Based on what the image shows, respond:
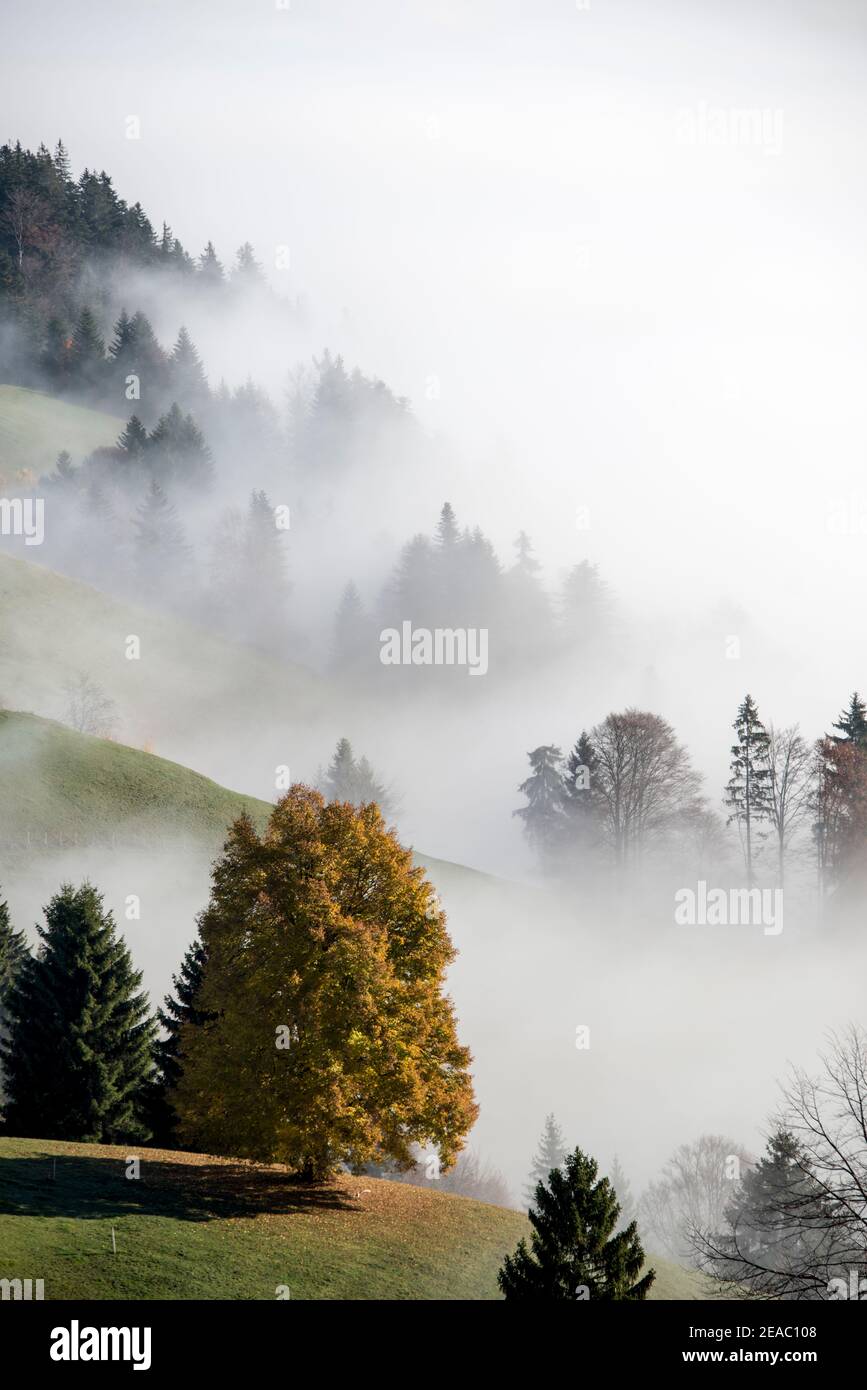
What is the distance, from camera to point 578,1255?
83.3ft

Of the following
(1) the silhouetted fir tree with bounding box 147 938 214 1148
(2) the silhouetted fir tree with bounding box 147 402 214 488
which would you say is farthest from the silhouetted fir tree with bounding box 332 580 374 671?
(1) the silhouetted fir tree with bounding box 147 938 214 1148

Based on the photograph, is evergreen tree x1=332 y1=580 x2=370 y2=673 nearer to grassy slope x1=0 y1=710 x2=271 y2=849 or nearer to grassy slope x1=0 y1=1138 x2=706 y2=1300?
grassy slope x1=0 y1=710 x2=271 y2=849

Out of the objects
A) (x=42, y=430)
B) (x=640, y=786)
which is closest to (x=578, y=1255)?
(x=640, y=786)

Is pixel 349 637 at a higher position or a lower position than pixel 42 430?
lower

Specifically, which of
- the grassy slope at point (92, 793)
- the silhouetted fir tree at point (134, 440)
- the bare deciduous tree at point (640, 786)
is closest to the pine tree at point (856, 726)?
the bare deciduous tree at point (640, 786)

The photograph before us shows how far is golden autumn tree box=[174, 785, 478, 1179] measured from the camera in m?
33.5

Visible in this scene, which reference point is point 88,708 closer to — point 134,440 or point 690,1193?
point 690,1193

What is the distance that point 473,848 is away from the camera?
416 ft

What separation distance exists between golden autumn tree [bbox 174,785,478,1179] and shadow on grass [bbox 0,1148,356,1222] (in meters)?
1.14

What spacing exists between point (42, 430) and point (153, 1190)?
16984 cm

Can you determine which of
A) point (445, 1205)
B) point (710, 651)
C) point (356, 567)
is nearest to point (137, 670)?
point (356, 567)

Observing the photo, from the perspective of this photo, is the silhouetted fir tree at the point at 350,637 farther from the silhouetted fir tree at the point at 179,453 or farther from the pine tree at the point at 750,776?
the pine tree at the point at 750,776
